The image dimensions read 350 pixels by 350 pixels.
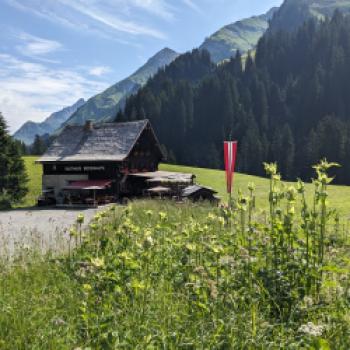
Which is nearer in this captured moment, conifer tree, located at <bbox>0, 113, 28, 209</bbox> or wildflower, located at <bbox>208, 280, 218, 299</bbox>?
wildflower, located at <bbox>208, 280, 218, 299</bbox>

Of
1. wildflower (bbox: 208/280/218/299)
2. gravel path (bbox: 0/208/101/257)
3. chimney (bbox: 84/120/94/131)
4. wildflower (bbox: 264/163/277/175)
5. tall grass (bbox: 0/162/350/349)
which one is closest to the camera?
tall grass (bbox: 0/162/350/349)

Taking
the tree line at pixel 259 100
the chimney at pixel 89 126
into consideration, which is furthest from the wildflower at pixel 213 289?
the tree line at pixel 259 100

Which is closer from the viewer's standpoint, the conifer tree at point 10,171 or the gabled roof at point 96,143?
the gabled roof at point 96,143

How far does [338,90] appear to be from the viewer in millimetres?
125188

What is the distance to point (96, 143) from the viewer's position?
3994 centimetres

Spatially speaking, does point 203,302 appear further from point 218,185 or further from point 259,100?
point 259,100

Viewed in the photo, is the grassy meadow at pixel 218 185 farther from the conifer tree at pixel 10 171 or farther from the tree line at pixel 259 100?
the tree line at pixel 259 100

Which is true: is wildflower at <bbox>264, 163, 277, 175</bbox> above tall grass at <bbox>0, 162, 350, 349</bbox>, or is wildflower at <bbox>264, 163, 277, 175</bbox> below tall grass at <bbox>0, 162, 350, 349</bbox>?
above

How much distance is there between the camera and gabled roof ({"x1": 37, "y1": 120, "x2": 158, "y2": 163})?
3816 centimetres

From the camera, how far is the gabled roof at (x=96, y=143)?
38156mm

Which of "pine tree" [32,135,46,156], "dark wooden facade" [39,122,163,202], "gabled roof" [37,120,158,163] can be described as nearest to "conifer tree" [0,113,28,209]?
"dark wooden facade" [39,122,163,202]

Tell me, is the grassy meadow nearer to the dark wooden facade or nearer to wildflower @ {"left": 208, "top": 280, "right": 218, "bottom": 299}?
the dark wooden facade

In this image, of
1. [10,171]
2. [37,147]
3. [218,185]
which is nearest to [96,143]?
[10,171]

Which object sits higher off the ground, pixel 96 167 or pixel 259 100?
pixel 259 100
